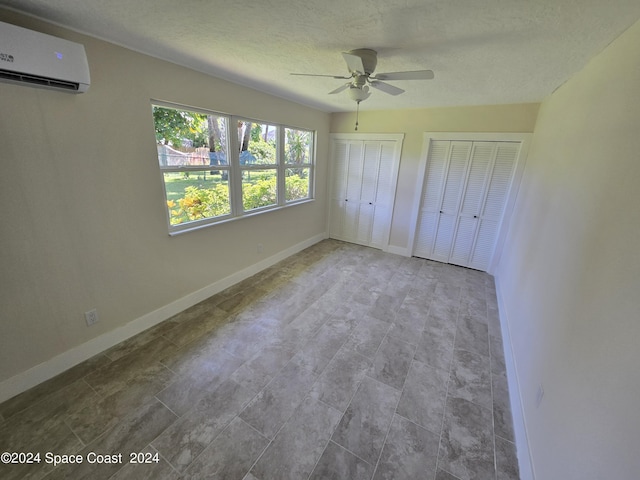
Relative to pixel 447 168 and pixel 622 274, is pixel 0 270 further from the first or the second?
pixel 447 168

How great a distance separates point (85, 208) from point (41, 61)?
91 cm

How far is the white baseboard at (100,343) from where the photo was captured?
177 cm

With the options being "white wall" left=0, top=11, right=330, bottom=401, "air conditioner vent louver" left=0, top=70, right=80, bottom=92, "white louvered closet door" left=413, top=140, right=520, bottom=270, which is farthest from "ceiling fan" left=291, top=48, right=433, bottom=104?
"white louvered closet door" left=413, top=140, right=520, bottom=270

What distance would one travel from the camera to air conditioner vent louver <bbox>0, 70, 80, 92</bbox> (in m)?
1.39

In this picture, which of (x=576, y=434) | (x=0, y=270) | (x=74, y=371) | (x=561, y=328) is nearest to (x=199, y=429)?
(x=74, y=371)

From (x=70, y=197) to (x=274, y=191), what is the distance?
7.71ft

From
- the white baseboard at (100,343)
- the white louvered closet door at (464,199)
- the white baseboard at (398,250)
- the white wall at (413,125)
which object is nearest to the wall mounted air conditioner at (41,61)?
the white baseboard at (100,343)

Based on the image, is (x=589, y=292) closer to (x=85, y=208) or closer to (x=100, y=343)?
(x=85, y=208)

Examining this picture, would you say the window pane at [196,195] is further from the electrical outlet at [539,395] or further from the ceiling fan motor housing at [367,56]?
the electrical outlet at [539,395]

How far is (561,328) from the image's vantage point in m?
1.42

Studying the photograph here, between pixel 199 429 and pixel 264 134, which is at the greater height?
pixel 264 134

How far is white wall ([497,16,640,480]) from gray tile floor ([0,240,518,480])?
0.44 meters

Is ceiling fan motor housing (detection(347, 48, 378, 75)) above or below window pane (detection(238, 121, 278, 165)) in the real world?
above

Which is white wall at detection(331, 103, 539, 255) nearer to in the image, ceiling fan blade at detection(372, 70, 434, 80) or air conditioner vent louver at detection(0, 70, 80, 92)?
ceiling fan blade at detection(372, 70, 434, 80)
